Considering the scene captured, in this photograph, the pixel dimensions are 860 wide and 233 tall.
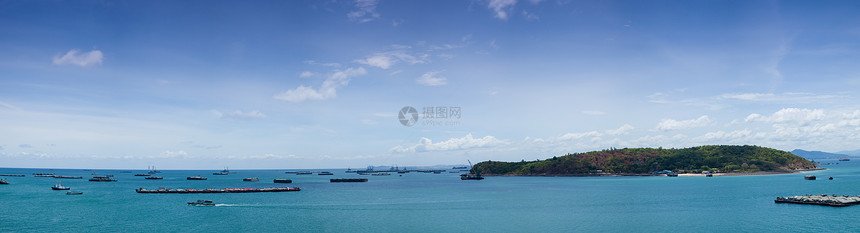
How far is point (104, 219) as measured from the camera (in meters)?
80.0

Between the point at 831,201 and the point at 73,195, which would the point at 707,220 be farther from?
the point at 73,195

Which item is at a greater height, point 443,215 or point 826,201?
point 826,201

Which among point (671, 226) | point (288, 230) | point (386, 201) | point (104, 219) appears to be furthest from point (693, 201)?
point (104, 219)

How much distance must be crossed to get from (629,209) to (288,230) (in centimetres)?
5829

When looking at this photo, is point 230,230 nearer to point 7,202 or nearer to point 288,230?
point 288,230

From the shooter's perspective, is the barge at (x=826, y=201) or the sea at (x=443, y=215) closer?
the sea at (x=443, y=215)

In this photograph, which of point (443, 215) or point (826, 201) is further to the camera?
point (826, 201)

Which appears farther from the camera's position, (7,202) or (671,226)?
(7,202)

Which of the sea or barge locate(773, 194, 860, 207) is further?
barge locate(773, 194, 860, 207)

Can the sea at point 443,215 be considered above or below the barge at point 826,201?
below

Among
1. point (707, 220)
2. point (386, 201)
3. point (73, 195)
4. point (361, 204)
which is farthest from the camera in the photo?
point (73, 195)

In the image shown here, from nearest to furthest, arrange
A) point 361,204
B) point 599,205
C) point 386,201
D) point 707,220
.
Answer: point 707,220
point 599,205
point 361,204
point 386,201

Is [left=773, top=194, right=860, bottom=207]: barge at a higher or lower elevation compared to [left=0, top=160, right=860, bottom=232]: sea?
higher

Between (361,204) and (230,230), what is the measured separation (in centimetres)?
3681
